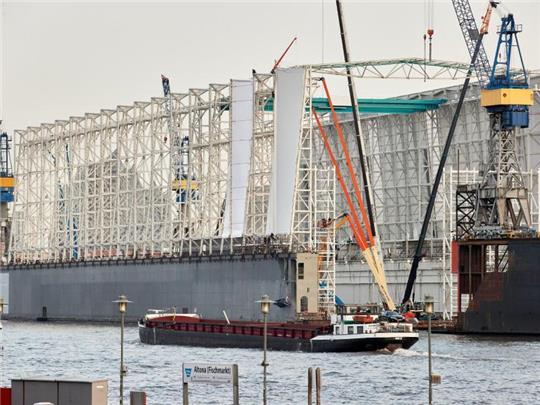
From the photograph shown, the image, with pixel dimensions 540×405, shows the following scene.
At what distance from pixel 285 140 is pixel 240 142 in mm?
8598

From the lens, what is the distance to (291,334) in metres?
119

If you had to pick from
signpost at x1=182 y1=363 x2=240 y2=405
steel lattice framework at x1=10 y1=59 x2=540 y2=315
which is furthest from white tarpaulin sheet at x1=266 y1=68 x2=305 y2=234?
signpost at x1=182 y1=363 x2=240 y2=405

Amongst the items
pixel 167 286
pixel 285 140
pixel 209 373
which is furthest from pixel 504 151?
pixel 209 373

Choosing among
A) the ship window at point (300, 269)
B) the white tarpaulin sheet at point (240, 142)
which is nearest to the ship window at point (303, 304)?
the ship window at point (300, 269)

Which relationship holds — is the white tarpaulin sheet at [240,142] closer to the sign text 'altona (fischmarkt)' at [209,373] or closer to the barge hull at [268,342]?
the barge hull at [268,342]

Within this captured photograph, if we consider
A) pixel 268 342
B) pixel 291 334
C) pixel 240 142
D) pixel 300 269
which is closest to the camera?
pixel 291 334

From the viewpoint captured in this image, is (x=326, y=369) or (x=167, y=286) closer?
(x=326, y=369)

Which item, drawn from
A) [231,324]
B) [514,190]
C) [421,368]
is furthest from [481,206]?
[421,368]

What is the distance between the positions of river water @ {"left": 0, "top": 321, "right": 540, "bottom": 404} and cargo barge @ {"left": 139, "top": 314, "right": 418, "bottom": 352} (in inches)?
41.4

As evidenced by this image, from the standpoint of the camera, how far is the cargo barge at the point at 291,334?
114 metres

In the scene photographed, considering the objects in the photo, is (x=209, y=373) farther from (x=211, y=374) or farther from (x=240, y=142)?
(x=240, y=142)

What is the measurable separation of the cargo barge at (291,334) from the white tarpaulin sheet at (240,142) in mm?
22047

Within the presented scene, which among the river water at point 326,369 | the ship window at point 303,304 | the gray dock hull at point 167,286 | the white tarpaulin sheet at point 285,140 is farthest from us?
the gray dock hull at point 167,286

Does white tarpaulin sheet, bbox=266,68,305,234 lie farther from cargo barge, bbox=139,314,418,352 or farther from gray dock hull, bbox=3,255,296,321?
cargo barge, bbox=139,314,418,352
